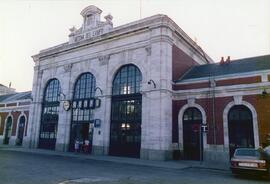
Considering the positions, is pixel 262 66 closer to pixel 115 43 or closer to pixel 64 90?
pixel 115 43

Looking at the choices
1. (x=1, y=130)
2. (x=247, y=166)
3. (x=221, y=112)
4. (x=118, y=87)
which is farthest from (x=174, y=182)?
(x=1, y=130)

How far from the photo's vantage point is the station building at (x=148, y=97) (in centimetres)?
1905

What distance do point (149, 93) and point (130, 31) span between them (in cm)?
674

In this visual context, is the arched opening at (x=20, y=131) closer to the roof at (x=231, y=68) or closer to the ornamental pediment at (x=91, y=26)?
the ornamental pediment at (x=91, y=26)

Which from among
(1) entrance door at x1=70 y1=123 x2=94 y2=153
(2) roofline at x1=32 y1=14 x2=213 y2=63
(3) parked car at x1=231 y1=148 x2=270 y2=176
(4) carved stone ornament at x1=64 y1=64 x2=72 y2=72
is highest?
(2) roofline at x1=32 y1=14 x2=213 y2=63

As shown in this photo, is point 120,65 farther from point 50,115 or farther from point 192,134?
point 50,115

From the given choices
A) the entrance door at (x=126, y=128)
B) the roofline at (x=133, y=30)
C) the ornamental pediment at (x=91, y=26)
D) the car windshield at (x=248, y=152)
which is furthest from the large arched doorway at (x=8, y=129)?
the car windshield at (x=248, y=152)

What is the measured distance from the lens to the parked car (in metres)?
11.8

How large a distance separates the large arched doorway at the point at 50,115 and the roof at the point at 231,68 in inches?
606

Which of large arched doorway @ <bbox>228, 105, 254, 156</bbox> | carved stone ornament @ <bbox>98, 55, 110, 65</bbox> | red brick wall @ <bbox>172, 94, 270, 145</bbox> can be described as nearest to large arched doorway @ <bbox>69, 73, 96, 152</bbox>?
carved stone ornament @ <bbox>98, 55, 110, 65</bbox>

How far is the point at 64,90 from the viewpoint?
92.2 ft

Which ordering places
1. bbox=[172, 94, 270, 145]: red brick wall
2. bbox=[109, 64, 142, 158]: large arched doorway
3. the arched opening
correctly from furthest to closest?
1. the arched opening
2. bbox=[109, 64, 142, 158]: large arched doorway
3. bbox=[172, 94, 270, 145]: red brick wall

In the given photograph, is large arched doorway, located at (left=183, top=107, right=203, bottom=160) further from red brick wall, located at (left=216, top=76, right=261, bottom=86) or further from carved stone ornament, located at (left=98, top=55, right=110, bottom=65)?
carved stone ornament, located at (left=98, top=55, right=110, bottom=65)

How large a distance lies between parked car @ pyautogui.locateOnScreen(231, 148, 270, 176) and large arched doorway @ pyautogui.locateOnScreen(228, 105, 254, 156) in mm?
5998
